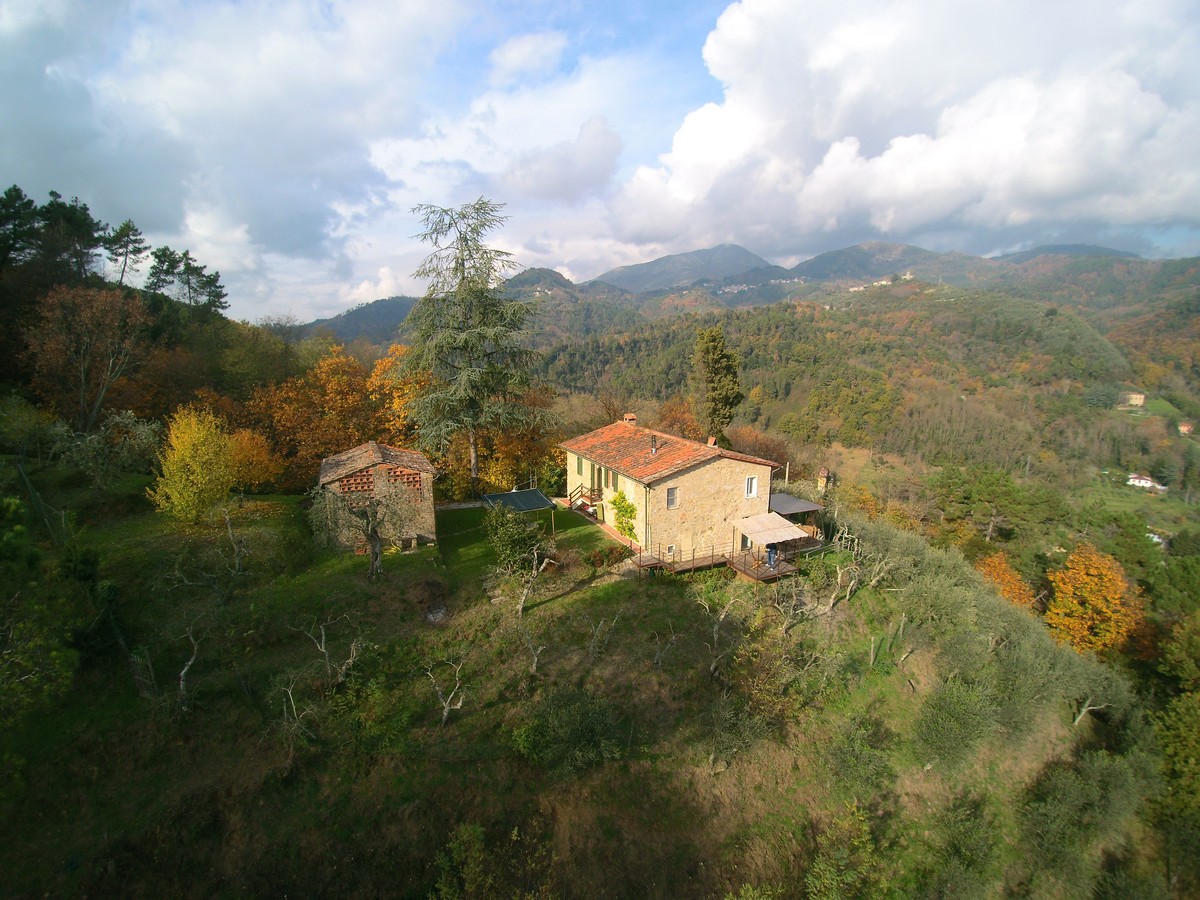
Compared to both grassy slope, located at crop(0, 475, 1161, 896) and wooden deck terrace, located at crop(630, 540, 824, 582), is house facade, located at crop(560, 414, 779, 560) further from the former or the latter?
grassy slope, located at crop(0, 475, 1161, 896)

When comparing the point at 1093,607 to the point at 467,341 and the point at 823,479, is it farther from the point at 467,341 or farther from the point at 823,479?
the point at 467,341

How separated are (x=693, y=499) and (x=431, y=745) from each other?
12.3 m

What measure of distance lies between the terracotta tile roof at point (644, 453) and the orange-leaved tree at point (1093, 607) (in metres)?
21.7

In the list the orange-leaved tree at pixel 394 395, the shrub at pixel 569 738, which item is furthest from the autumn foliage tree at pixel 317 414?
the shrub at pixel 569 738

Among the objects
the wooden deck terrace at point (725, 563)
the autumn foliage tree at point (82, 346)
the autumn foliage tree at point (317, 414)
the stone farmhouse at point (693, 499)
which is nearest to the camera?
the wooden deck terrace at point (725, 563)

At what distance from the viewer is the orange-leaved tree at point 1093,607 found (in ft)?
90.6

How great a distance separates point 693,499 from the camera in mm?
20469

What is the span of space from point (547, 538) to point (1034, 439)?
113 m

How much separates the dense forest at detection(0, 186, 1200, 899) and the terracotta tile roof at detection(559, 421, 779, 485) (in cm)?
336

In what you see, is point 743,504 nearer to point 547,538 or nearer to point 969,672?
point 547,538

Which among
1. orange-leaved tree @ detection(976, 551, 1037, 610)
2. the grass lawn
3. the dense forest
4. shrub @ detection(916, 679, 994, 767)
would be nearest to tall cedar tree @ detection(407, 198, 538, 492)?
the dense forest

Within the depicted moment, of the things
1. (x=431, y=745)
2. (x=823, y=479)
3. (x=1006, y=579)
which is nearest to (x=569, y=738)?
(x=431, y=745)

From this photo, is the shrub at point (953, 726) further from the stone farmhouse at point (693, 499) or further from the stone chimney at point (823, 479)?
the stone chimney at point (823, 479)

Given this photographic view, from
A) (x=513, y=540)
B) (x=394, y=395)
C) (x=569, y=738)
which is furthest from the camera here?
(x=394, y=395)
